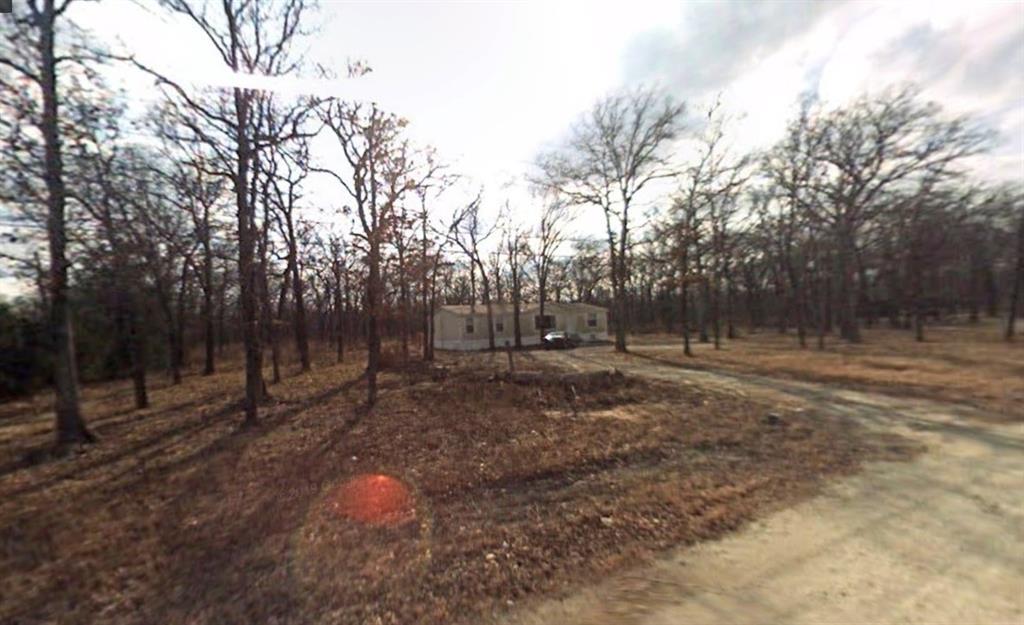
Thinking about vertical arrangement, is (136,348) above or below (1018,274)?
below

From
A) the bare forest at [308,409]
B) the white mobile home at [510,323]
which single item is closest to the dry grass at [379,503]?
the bare forest at [308,409]

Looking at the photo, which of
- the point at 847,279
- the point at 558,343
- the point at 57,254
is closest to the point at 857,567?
the point at 57,254

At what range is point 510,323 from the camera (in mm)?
45312

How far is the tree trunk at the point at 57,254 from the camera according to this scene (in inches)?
310

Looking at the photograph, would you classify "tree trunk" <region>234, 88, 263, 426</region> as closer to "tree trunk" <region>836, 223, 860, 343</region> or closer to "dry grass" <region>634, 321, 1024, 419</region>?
"dry grass" <region>634, 321, 1024, 419</region>

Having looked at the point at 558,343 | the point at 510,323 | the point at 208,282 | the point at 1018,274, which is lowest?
the point at 558,343

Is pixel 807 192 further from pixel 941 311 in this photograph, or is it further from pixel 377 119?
pixel 941 311

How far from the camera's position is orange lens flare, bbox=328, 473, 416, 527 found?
15.9 ft

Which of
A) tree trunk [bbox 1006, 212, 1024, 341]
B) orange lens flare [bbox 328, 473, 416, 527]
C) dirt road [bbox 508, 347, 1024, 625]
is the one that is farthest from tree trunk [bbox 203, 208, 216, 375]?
tree trunk [bbox 1006, 212, 1024, 341]

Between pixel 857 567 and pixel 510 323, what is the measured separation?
137 feet

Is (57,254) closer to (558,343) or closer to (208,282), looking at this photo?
(208,282)

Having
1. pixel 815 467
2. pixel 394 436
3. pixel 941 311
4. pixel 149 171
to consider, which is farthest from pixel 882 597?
pixel 941 311

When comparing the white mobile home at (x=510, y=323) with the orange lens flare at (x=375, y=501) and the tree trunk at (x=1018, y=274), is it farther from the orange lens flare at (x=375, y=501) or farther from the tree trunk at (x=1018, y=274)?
the orange lens flare at (x=375, y=501)

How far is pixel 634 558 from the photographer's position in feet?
12.6
